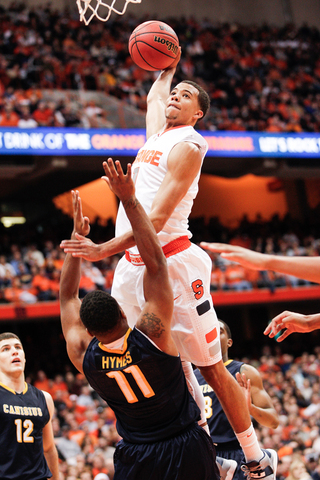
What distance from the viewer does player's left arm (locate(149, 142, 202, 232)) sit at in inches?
126

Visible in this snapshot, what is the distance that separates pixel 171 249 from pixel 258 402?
1691 mm

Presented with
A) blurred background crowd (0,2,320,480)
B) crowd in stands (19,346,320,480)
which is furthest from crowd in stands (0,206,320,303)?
crowd in stands (19,346,320,480)

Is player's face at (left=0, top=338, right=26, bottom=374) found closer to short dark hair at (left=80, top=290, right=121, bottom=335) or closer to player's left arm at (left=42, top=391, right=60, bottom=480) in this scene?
player's left arm at (left=42, top=391, right=60, bottom=480)

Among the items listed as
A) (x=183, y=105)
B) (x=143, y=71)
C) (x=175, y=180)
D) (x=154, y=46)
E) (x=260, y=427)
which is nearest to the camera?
(x=175, y=180)

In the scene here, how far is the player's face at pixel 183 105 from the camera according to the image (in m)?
3.76

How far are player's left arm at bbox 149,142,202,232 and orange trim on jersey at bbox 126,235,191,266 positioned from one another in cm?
32

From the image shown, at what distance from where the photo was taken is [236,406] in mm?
3449

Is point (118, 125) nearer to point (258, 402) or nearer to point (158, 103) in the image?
point (158, 103)

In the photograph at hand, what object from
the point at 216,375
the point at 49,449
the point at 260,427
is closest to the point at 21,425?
the point at 49,449

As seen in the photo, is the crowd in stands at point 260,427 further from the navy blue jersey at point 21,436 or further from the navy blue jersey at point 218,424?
the navy blue jersey at point 218,424

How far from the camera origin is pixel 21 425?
4.43 metres

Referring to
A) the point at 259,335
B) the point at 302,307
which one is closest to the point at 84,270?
the point at 259,335

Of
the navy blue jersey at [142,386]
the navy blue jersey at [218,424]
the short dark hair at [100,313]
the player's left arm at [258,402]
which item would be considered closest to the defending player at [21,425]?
the navy blue jersey at [218,424]

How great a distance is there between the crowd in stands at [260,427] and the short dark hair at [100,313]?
448 cm
